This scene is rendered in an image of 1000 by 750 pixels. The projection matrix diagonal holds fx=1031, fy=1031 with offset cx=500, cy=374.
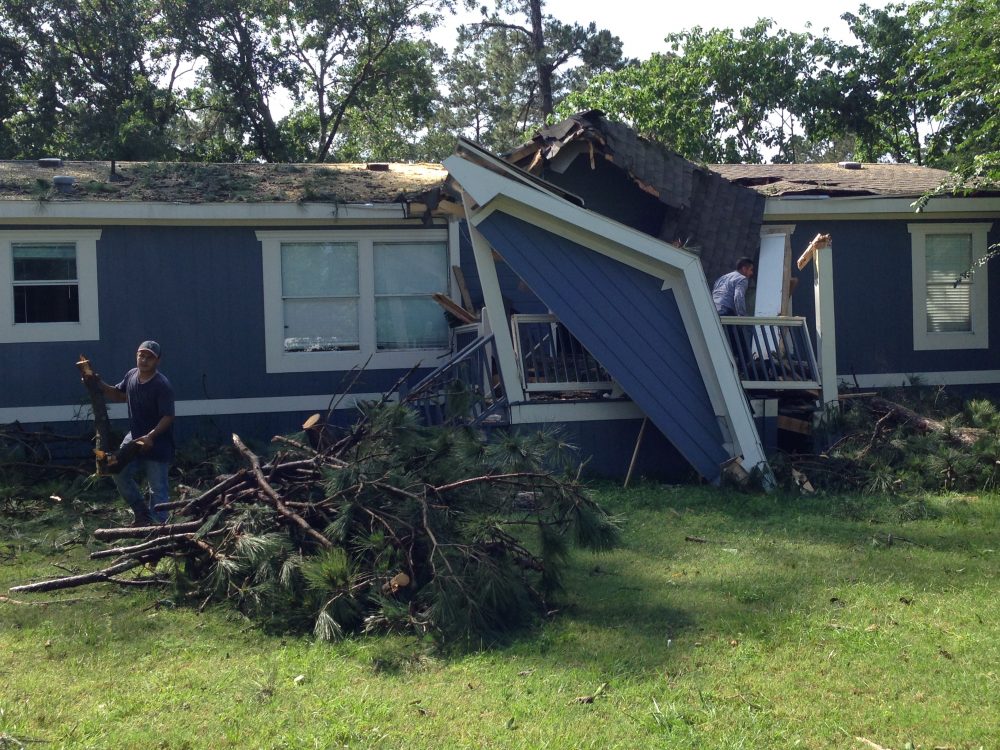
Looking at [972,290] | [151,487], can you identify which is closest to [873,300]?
[972,290]

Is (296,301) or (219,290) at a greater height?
(219,290)

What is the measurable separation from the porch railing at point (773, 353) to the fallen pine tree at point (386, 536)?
12.4 ft

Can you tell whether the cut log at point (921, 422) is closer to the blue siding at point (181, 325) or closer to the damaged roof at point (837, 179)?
the damaged roof at point (837, 179)

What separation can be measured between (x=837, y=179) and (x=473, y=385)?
6433mm

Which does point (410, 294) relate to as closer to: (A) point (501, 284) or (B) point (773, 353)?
(A) point (501, 284)

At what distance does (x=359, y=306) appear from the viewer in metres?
11.8

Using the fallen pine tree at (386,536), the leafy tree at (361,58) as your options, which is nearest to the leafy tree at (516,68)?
the leafy tree at (361,58)

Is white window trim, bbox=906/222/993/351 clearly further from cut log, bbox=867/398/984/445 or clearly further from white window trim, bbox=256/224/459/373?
white window trim, bbox=256/224/459/373

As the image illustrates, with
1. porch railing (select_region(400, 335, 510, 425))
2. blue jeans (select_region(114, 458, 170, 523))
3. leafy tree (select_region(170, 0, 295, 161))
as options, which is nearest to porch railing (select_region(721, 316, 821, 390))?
porch railing (select_region(400, 335, 510, 425))

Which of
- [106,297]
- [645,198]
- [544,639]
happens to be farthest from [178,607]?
[645,198]

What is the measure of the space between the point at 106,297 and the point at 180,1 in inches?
693

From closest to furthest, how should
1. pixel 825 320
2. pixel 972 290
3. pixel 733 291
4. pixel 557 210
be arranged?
1. pixel 557 210
2. pixel 825 320
3. pixel 733 291
4. pixel 972 290

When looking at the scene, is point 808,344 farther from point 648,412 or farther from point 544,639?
point 544,639

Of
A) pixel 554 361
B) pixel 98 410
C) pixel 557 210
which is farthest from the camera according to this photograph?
pixel 554 361
